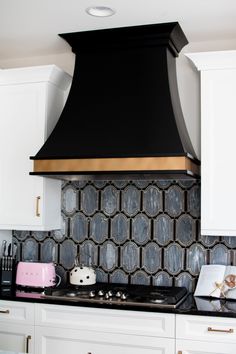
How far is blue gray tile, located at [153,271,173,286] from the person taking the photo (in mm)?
Result: 3592

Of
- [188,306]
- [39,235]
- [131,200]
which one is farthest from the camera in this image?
[39,235]

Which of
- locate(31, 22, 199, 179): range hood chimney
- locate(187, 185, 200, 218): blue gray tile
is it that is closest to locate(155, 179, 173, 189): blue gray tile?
locate(187, 185, 200, 218): blue gray tile

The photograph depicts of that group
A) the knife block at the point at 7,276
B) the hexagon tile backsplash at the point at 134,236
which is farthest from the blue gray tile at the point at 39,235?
the knife block at the point at 7,276

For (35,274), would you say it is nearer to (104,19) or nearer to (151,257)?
(151,257)

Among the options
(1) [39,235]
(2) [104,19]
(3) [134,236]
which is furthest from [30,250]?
(2) [104,19]

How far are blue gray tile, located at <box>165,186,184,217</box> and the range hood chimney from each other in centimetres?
25

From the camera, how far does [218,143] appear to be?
10.7 ft

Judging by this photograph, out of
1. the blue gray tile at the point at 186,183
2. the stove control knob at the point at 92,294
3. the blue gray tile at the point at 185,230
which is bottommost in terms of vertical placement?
the stove control knob at the point at 92,294

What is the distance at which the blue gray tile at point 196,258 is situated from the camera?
3.53 meters

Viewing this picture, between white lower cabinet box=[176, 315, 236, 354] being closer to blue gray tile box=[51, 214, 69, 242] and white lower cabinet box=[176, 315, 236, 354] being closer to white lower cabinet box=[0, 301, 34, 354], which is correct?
white lower cabinet box=[0, 301, 34, 354]

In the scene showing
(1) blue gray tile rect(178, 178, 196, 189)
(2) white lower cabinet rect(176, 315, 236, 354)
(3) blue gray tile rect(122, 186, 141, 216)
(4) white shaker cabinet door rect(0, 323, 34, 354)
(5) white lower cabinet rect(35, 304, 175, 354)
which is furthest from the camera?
(3) blue gray tile rect(122, 186, 141, 216)

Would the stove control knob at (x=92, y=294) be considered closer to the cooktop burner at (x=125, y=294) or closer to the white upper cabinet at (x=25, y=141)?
the cooktop burner at (x=125, y=294)

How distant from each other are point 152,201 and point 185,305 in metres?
0.83

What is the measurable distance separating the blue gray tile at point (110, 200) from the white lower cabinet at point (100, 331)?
82cm
